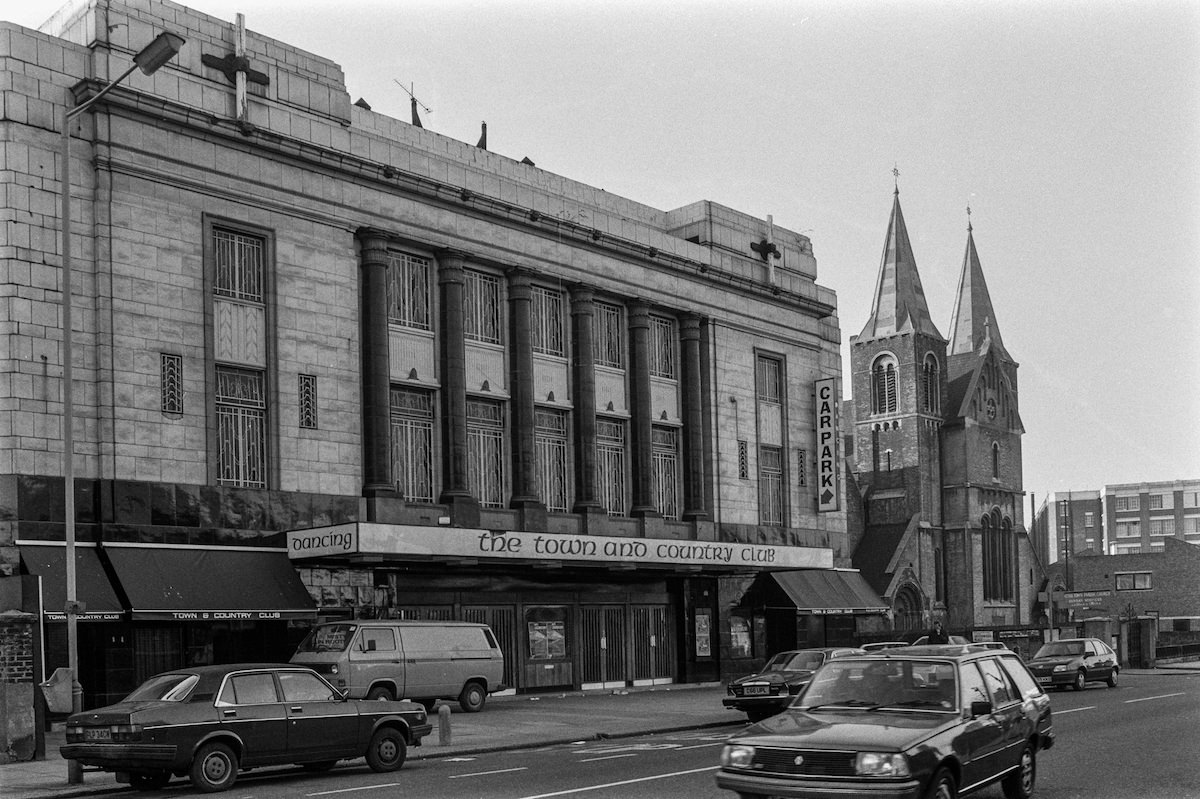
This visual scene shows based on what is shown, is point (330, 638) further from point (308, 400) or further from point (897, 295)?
point (897, 295)

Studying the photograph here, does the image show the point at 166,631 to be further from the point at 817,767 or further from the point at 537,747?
the point at 817,767

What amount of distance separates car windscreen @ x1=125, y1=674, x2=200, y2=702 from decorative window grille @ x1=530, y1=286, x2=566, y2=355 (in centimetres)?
2045

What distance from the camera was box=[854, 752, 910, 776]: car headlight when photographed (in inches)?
415

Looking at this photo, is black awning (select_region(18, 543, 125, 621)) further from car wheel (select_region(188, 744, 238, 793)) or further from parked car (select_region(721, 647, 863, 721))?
parked car (select_region(721, 647, 863, 721))

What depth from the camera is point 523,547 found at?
31.2 m

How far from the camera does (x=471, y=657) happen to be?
27797 millimetres

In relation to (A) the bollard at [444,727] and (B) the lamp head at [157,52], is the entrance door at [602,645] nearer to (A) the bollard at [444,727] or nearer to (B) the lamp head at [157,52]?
(A) the bollard at [444,727]

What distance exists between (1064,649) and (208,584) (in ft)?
72.3

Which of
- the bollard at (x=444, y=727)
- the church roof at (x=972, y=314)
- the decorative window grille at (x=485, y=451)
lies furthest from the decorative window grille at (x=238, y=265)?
the church roof at (x=972, y=314)

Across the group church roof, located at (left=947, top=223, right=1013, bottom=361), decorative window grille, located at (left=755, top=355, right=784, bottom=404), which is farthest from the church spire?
decorative window grille, located at (left=755, top=355, right=784, bottom=404)

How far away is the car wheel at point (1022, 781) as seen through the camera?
519 inches

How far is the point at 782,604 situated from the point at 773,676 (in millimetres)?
16102

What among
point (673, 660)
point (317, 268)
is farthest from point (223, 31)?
point (673, 660)

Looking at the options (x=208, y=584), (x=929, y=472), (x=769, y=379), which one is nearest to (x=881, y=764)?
(x=208, y=584)
